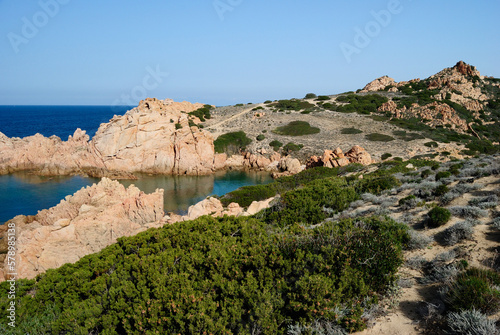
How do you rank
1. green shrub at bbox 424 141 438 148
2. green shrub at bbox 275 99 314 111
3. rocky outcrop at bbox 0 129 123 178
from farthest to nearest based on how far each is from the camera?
green shrub at bbox 275 99 314 111, green shrub at bbox 424 141 438 148, rocky outcrop at bbox 0 129 123 178

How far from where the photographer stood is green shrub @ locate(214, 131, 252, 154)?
53.7 m

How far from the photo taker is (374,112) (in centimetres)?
6694

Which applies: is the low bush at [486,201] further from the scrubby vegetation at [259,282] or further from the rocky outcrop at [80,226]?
the rocky outcrop at [80,226]

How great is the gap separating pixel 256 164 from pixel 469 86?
2417 inches

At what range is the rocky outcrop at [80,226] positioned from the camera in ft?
49.2

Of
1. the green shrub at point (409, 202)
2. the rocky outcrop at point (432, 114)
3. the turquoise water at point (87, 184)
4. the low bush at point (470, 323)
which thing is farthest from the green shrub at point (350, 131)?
the low bush at point (470, 323)

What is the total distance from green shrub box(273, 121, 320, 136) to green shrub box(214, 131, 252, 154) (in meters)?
7.53

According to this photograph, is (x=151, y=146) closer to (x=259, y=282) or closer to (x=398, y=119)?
(x=259, y=282)

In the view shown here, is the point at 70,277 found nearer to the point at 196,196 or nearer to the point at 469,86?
the point at 196,196

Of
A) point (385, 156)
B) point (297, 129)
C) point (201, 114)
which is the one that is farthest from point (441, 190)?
point (201, 114)

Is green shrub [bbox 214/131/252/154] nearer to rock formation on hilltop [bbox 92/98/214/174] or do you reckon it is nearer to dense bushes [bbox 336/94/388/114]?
rock formation on hilltop [bbox 92/98/214/174]

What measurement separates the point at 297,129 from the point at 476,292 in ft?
178

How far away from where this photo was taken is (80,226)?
16844mm

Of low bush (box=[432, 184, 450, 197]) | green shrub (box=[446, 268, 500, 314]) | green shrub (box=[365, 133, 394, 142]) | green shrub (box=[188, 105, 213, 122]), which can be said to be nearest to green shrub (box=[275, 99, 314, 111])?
green shrub (box=[188, 105, 213, 122])
